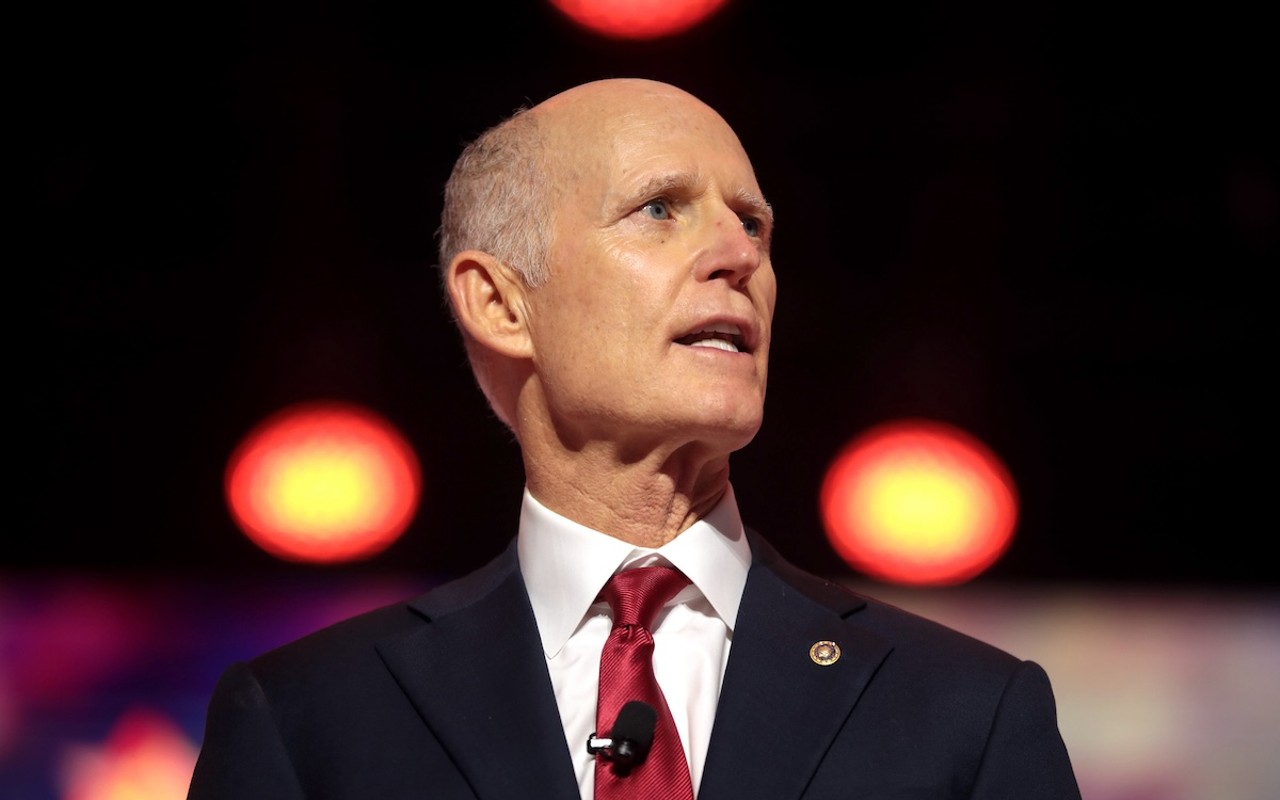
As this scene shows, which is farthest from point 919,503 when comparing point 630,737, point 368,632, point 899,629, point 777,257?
point 630,737

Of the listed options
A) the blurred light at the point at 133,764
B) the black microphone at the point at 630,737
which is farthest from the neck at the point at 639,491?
the blurred light at the point at 133,764

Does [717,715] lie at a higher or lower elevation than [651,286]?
lower

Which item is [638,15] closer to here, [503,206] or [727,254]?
[503,206]

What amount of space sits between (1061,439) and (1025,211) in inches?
21.8

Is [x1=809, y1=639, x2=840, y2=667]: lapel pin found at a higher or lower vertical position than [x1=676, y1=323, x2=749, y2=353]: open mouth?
lower

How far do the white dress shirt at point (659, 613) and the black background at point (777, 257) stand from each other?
1586 millimetres

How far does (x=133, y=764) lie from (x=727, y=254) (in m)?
2.04

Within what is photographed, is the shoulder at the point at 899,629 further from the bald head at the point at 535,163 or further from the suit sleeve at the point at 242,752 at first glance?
the suit sleeve at the point at 242,752

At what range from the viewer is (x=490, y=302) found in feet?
7.23

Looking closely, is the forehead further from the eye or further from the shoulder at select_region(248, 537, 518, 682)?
the shoulder at select_region(248, 537, 518, 682)

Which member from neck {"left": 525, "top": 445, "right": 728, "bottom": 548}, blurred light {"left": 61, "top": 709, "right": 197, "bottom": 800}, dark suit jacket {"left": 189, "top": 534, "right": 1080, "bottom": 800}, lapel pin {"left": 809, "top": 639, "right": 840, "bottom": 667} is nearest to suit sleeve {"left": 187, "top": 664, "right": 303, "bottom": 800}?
dark suit jacket {"left": 189, "top": 534, "right": 1080, "bottom": 800}

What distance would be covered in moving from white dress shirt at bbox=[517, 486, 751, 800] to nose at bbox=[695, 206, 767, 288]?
322mm

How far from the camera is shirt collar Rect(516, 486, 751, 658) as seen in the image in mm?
2023

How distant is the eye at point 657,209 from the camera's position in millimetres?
2096
